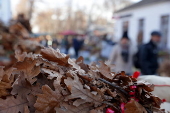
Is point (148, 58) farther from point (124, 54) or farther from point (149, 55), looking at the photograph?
point (124, 54)

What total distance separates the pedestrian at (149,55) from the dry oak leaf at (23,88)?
11.3ft

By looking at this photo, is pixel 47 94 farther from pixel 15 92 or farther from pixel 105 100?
pixel 105 100

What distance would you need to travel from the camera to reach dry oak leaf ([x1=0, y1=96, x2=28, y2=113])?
95cm

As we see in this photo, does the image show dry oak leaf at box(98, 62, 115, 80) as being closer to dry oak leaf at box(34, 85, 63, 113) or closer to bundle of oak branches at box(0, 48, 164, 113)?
bundle of oak branches at box(0, 48, 164, 113)

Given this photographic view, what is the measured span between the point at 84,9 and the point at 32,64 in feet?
137

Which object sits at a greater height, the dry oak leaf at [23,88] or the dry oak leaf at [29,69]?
the dry oak leaf at [29,69]

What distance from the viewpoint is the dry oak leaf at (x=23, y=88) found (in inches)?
39.5

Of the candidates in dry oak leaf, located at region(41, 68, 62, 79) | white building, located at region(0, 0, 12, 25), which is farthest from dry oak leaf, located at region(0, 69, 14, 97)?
white building, located at region(0, 0, 12, 25)

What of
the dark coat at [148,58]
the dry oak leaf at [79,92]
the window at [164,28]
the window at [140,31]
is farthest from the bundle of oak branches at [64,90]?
the window at [140,31]

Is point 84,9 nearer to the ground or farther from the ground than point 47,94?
farther from the ground

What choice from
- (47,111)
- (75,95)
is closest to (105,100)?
(75,95)

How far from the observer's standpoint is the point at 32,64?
A: 1035 millimetres

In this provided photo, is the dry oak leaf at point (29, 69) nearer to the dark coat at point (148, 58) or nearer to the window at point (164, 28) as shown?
the dark coat at point (148, 58)

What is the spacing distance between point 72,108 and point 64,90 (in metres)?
0.09
